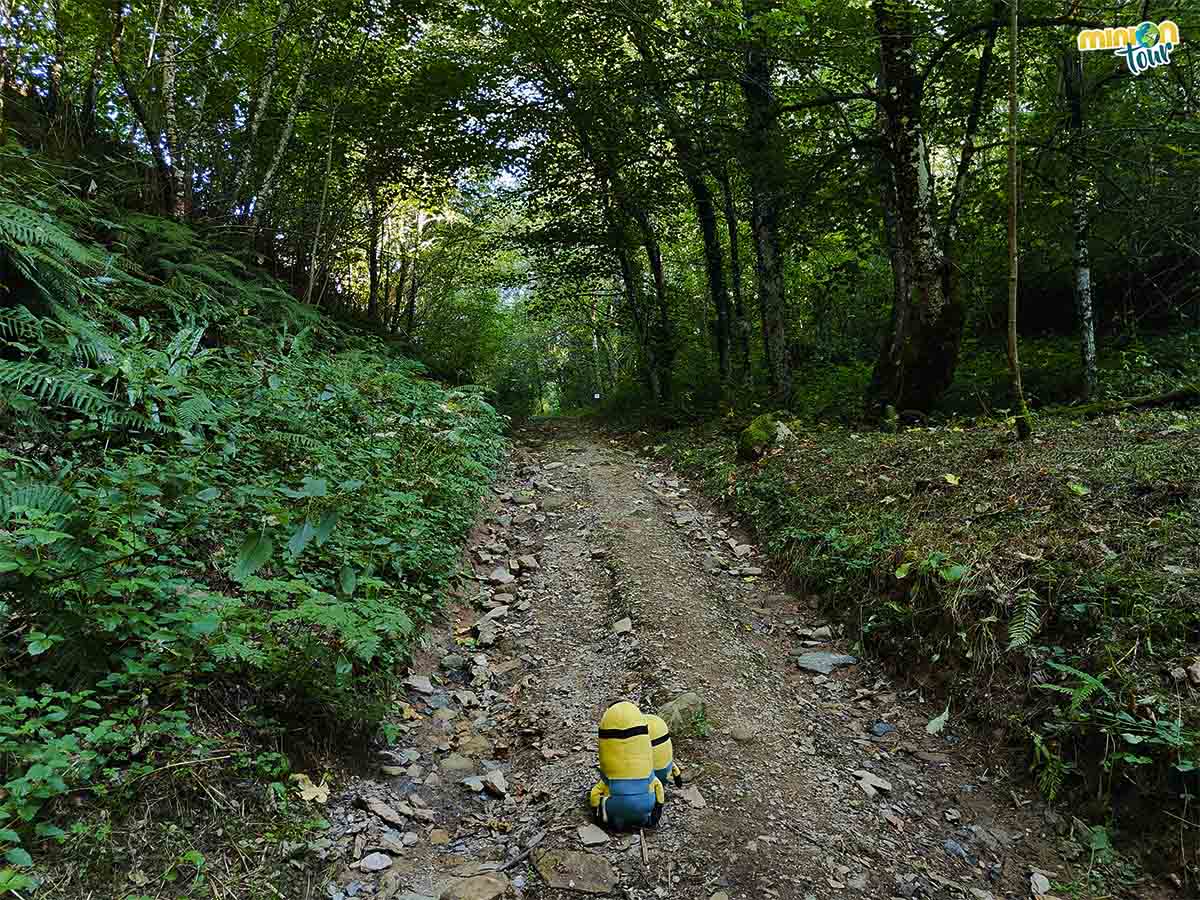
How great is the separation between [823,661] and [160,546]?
15.1 ft

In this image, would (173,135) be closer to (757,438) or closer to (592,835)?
(757,438)

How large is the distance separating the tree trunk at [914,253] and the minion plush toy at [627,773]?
26.6ft

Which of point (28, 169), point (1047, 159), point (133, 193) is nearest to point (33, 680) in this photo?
point (28, 169)

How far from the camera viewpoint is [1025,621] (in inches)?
147

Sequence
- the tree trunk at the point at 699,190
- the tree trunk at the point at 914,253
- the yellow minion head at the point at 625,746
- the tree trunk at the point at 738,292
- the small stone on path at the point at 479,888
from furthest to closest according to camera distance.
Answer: the tree trunk at the point at 738,292
the tree trunk at the point at 699,190
the tree trunk at the point at 914,253
the yellow minion head at the point at 625,746
the small stone on path at the point at 479,888

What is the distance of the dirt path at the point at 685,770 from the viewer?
2914mm

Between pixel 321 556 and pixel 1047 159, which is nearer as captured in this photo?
pixel 321 556

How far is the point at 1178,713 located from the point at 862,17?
353 inches

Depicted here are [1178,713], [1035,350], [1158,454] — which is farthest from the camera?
[1035,350]

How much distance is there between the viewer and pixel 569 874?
290 centimetres

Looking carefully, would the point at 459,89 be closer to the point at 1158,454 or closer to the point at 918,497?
the point at 918,497

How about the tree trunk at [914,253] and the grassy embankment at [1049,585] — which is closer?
the grassy embankment at [1049,585]

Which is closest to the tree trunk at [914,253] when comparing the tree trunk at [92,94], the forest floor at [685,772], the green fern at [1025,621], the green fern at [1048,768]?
the forest floor at [685,772]

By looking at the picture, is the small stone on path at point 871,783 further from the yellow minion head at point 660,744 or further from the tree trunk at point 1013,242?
the tree trunk at point 1013,242
